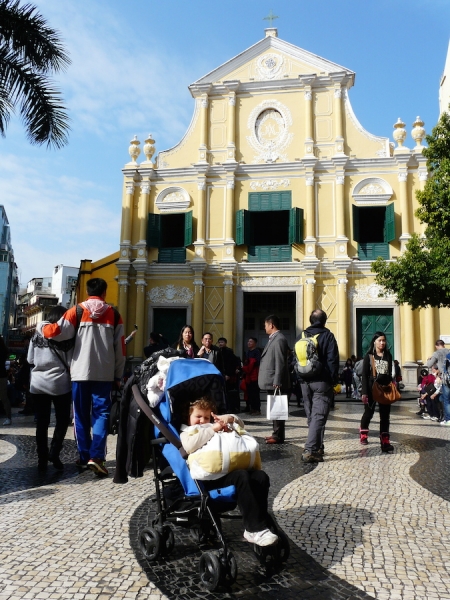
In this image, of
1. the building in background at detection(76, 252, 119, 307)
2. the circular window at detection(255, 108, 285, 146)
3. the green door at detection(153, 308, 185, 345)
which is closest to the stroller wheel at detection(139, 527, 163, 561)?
the green door at detection(153, 308, 185, 345)

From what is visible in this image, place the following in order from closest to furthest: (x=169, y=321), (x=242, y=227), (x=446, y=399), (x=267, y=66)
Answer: (x=446, y=399)
(x=242, y=227)
(x=169, y=321)
(x=267, y=66)

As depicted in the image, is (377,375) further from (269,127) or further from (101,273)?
(101,273)

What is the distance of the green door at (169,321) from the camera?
2008 centimetres

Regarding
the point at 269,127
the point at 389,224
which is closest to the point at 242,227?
the point at 269,127

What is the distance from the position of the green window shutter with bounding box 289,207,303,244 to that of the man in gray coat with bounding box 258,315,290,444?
12.8m

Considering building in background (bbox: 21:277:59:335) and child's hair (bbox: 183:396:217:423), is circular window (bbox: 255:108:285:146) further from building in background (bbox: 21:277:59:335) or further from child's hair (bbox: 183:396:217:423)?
building in background (bbox: 21:277:59:335)

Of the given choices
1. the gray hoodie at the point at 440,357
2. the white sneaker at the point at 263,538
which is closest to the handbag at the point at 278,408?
the white sneaker at the point at 263,538

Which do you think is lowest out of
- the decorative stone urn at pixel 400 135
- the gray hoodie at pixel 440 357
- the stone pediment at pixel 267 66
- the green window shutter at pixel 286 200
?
the gray hoodie at pixel 440 357

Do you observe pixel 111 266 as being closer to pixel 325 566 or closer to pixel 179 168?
pixel 179 168

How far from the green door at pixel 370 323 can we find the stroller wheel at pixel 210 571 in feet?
55.8

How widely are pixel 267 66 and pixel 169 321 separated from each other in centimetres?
1149

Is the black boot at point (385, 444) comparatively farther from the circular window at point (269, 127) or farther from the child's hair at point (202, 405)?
the circular window at point (269, 127)

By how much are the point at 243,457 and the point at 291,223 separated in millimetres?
17161

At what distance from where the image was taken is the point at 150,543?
2666 mm
